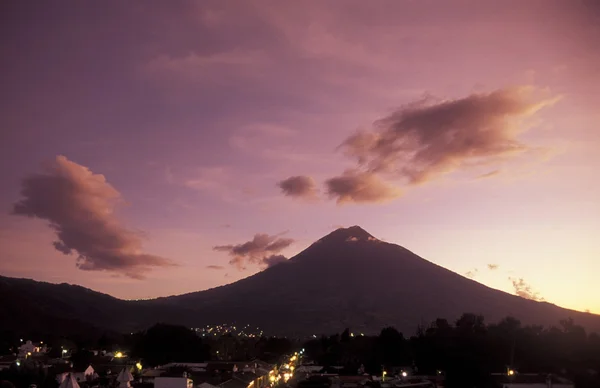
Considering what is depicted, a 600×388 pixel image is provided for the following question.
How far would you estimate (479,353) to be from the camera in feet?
170

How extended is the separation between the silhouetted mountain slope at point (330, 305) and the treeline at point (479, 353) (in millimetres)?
75248

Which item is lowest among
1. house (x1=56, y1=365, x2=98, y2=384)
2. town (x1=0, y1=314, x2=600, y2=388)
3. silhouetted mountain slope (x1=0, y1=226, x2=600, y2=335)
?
house (x1=56, y1=365, x2=98, y2=384)

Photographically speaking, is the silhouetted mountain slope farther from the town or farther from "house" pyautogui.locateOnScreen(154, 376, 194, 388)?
"house" pyautogui.locateOnScreen(154, 376, 194, 388)

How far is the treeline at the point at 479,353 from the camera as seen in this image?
42.9 meters

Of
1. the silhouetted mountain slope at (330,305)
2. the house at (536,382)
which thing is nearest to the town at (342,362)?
the house at (536,382)

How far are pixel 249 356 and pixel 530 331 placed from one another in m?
35.6

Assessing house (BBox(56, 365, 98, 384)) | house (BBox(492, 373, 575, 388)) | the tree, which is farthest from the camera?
the tree

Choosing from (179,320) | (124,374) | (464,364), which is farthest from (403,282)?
(124,374)

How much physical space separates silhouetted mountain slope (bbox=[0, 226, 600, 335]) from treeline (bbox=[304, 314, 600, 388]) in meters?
75.2

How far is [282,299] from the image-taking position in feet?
592

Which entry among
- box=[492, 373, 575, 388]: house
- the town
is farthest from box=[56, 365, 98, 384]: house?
box=[492, 373, 575, 388]: house

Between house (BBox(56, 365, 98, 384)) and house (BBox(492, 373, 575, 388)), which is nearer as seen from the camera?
house (BBox(492, 373, 575, 388))

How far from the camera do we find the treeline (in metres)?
42.9

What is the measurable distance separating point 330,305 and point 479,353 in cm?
12402
